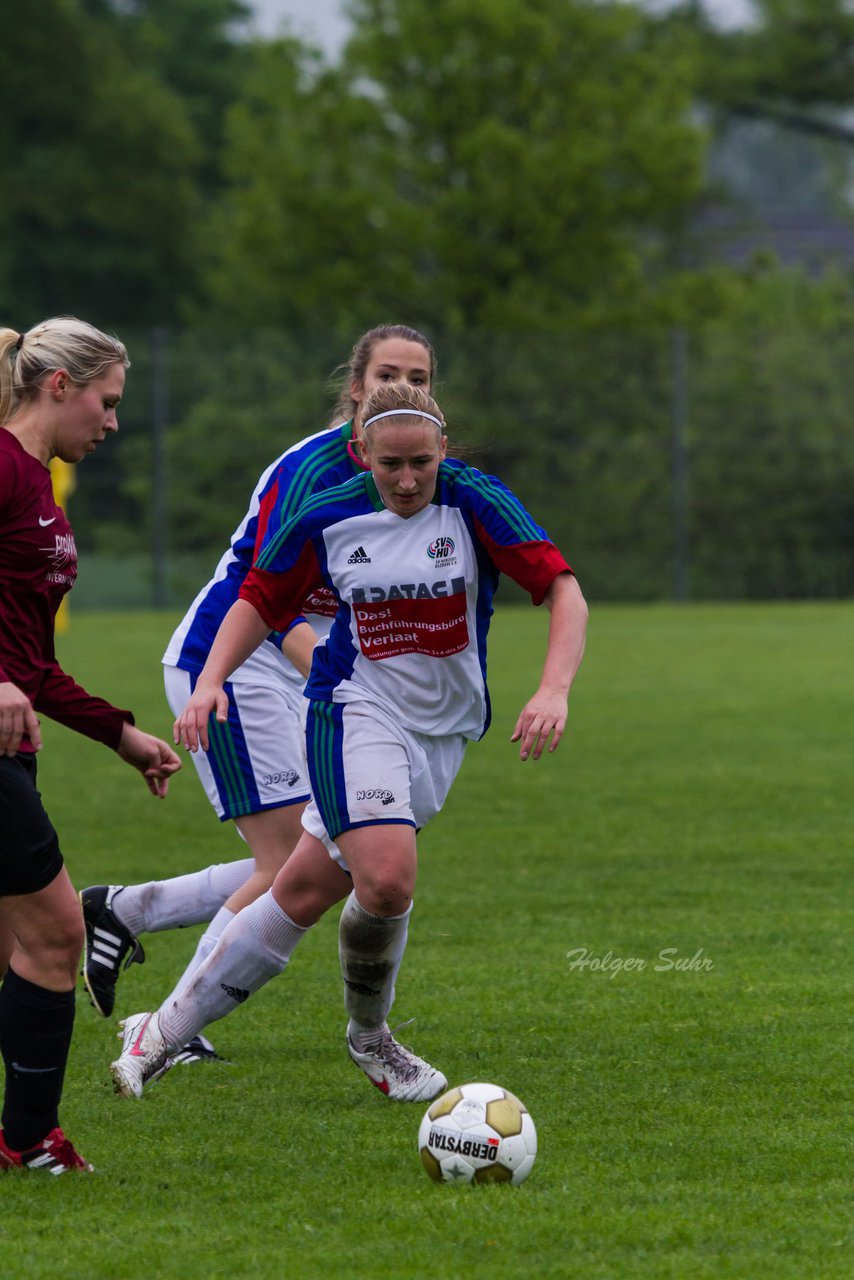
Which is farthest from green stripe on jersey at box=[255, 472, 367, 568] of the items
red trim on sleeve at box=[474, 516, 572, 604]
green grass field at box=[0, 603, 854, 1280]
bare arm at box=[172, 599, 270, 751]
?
green grass field at box=[0, 603, 854, 1280]

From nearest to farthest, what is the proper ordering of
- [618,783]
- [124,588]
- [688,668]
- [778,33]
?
[618,783] → [688,668] → [124,588] → [778,33]

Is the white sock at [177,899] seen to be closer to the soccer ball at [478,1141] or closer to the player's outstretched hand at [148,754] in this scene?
the player's outstretched hand at [148,754]

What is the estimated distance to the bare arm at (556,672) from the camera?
430 cm

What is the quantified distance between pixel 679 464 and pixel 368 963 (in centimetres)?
2449

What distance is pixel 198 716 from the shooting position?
4.58 meters

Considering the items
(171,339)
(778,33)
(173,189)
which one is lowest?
(171,339)

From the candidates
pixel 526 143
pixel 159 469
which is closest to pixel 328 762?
pixel 159 469

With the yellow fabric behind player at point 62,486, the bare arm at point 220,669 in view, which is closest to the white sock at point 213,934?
the bare arm at point 220,669

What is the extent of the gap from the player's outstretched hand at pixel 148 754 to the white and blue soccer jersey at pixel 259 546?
2.16 feet

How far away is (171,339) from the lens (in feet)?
91.5

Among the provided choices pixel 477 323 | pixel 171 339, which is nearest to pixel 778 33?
pixel 477 323

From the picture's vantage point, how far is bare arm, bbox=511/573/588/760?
14.1 feet

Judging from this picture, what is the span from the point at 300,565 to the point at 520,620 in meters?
20.3

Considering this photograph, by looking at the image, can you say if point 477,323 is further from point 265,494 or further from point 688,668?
point 265,494
